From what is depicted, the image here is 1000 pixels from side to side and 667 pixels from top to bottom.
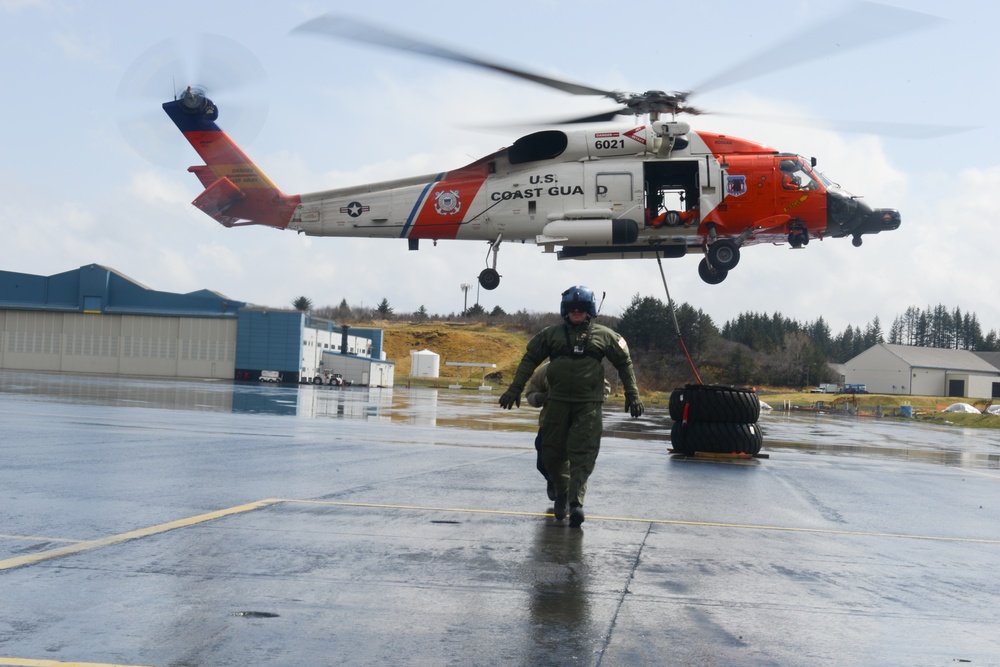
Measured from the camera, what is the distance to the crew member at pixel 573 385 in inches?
272

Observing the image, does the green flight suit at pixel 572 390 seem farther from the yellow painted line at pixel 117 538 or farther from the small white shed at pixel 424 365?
the small white shed at pixel 424 365

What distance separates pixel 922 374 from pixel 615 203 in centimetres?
9399

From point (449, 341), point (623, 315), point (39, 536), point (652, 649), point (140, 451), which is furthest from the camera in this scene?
point (449, 341)

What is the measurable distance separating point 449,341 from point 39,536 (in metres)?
106

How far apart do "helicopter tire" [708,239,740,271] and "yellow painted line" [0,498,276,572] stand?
13768 millimetres

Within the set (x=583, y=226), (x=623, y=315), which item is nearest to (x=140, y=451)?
(x=583, y=226)

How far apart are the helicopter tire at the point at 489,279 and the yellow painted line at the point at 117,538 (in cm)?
1196

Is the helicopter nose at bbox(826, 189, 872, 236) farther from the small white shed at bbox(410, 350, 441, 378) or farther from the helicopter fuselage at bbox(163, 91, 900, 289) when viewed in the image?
the small white shed at bbox(410, 350, 441, 378)

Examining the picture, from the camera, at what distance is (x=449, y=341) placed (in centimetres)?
11088

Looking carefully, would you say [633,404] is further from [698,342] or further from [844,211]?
[698,342]

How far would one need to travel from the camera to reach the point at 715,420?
13656 mm

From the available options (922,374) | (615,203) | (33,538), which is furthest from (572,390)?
(922,374)

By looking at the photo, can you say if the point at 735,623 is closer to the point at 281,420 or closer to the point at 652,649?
the point at 652,649

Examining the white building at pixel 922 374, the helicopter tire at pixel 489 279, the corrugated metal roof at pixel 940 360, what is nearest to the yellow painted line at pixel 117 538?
the helicopter tire at pixel 489 279
